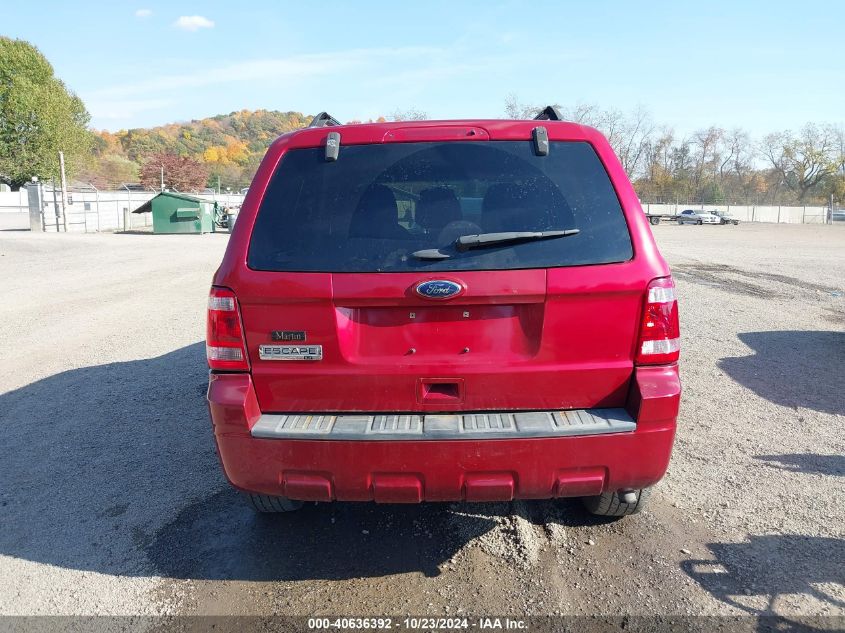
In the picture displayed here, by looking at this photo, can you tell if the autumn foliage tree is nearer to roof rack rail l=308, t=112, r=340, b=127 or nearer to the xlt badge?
roof rack rail l=308, t=112, r=340, b=127

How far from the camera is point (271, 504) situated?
329 cm

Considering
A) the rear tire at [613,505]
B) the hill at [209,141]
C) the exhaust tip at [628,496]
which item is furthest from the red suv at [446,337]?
the hill at [209,141]

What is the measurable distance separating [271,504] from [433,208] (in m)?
1.76

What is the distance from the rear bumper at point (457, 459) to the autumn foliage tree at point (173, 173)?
65942mm

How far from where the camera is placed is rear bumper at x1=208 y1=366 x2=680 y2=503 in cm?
261

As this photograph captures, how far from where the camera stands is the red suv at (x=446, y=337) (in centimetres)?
263

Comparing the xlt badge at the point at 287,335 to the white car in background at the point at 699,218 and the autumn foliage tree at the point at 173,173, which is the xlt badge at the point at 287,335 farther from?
the autumn foliage tree at the point at 173,173

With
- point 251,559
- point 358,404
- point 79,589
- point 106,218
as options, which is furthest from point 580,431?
point 106,218

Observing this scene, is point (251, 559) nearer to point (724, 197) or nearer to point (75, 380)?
point (75, 380)

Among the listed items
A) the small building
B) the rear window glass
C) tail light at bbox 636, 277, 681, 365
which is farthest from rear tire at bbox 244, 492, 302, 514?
the small building

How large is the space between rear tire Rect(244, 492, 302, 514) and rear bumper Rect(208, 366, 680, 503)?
55 centimetres

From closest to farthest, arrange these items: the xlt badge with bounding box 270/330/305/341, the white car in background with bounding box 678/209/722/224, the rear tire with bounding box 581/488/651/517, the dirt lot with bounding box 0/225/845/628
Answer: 1. the xlt badge with bounding box 270/330/305/341
2. the dirt lot with bounding box 0/225/845/628
3. the rear tire with bounding box 581/488/651/517
4. the white car in background with bounding box 678/209/722/224

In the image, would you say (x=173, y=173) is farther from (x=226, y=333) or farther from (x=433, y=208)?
(x=433, y=208)

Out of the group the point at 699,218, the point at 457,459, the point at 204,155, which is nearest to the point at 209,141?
the point at 204,155
